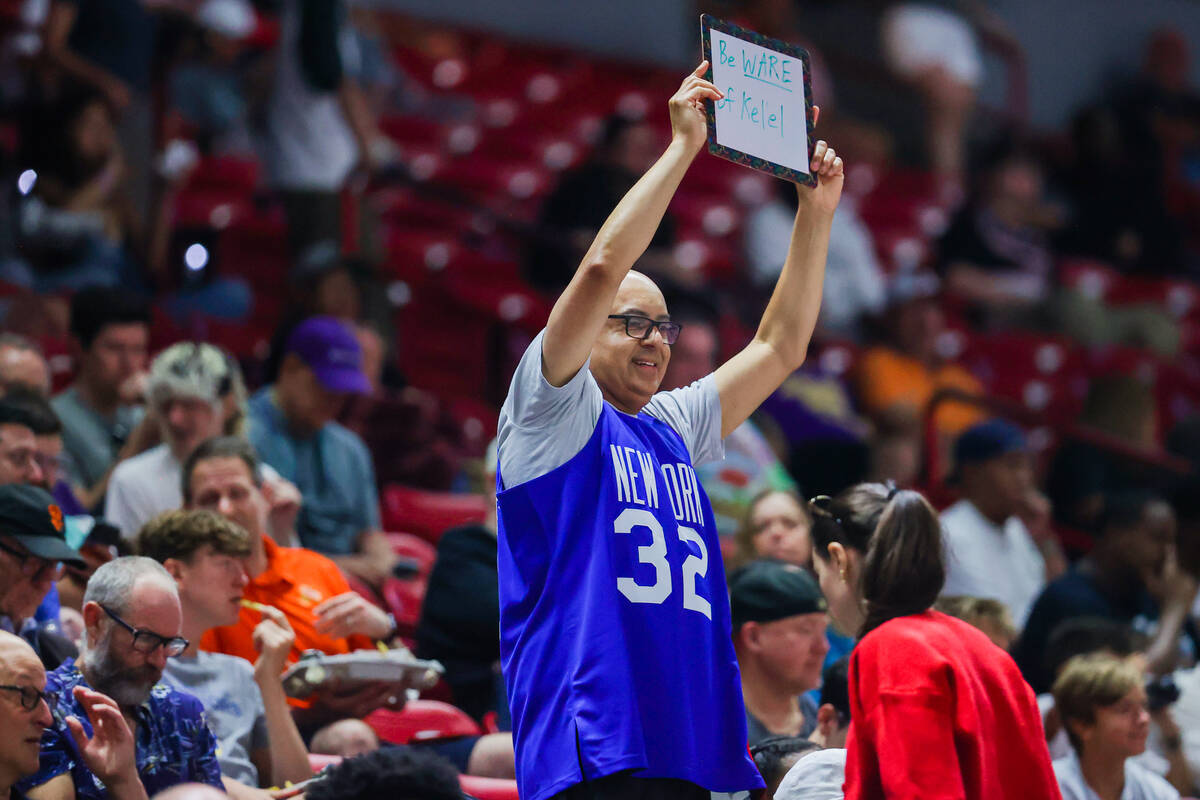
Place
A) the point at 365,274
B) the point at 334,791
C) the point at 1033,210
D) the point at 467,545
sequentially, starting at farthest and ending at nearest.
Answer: the point at 1033,210, the point at 365,274, the point at 467,545, the point at 334,791

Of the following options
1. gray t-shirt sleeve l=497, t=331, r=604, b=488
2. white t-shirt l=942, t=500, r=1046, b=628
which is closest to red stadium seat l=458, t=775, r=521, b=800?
gray t-shirt sleeve l=497, t=331, r=604, b=488

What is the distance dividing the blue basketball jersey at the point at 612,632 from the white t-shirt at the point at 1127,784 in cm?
190

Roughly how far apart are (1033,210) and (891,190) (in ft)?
3.51

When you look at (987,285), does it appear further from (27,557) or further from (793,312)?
(27,557)

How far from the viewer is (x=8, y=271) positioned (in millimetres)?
7492

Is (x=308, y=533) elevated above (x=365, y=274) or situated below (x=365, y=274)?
below

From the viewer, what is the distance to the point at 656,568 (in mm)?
3148

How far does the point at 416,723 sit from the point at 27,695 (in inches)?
64.1

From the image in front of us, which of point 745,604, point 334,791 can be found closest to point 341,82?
point 745,604

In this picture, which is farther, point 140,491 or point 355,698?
point 140,491

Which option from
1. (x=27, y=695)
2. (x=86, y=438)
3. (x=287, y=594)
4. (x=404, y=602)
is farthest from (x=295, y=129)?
(x=27, y=695)

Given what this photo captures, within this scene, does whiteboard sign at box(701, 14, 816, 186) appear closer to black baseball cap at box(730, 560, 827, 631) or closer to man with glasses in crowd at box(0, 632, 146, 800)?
black baseball cap at box(730, 560, 827, 631)

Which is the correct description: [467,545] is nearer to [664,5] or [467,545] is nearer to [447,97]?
[447,97]

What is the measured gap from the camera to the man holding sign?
3.02m
